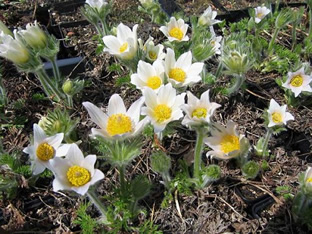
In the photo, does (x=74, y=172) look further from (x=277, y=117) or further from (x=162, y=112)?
(x=277, y=117)

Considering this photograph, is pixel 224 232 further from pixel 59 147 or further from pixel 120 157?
pixel 59 147

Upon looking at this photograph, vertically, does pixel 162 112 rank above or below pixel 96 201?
above

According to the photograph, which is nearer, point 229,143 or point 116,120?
point 116,120

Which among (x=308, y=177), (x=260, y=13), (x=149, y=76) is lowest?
(x=308, y=177)

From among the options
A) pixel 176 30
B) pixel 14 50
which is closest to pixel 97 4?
pixel 176 30

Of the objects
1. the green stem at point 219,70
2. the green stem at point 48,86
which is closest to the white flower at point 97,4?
the green stem at point 48,86

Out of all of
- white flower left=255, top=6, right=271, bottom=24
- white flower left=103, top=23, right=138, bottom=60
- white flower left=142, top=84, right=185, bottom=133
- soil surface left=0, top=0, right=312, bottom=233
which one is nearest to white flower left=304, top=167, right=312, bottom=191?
soil surface left=0, top=0, right=312, bottom=233

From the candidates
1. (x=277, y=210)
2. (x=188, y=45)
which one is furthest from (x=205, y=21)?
(x=277, y=210)
